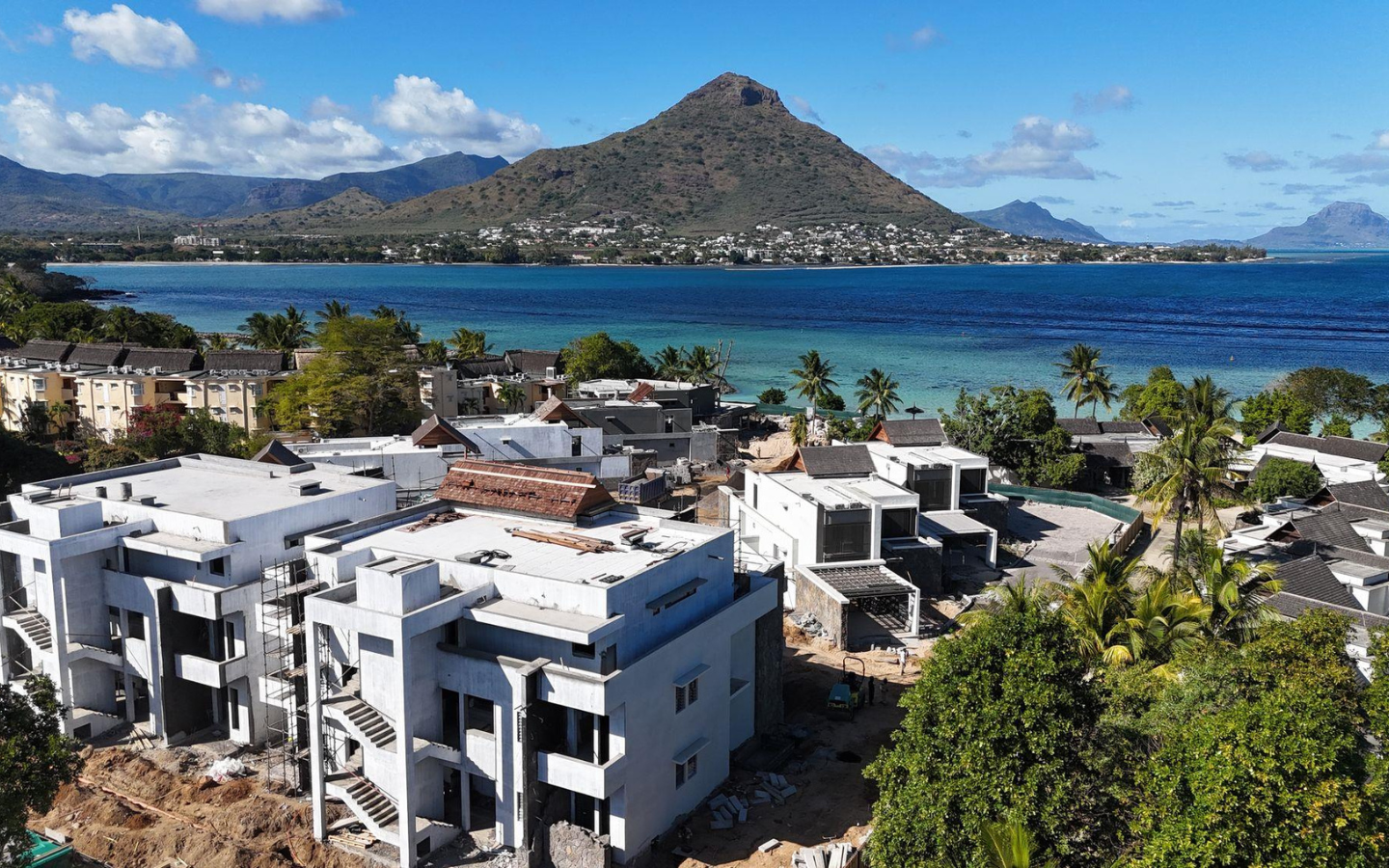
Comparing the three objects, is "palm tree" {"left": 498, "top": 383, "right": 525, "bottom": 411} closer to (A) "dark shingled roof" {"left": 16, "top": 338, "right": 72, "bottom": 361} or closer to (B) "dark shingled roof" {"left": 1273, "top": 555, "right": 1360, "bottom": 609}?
(A) "dark shingled roof" {"left": 16, "top": 338, "right": 72, "bottom": 361}

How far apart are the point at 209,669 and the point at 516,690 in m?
10.1

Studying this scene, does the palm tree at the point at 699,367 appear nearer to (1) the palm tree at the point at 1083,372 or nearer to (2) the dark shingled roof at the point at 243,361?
(1) the palm tree at the point at 1083,372

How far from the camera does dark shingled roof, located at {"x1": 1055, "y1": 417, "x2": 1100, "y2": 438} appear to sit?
6214 cm

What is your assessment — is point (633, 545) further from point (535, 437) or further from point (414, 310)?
point (414, 310)

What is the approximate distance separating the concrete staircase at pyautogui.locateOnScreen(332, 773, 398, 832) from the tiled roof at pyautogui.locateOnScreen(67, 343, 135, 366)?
5747 cm

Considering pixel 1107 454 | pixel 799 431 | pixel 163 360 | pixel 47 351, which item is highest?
pixel 47 351

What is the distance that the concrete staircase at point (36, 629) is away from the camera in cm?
2616

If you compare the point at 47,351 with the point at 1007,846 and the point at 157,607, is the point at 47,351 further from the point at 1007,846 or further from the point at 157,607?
the point at 1007,846

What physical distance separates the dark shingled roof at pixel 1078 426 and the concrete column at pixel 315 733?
51359 millimetres

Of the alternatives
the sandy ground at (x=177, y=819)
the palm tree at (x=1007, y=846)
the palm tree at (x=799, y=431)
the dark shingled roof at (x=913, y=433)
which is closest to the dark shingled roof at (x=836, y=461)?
the dark shingled roof at (x=913, y=433)

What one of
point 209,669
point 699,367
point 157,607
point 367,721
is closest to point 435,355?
point 699,367

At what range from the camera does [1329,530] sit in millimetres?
38125

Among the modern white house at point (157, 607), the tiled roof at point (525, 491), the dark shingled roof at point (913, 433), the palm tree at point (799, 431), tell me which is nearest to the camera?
the modern white house at point (157, 607)

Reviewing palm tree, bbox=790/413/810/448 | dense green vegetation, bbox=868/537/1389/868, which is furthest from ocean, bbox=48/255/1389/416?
dense green vegetation, bbox=868/537/1389/868
